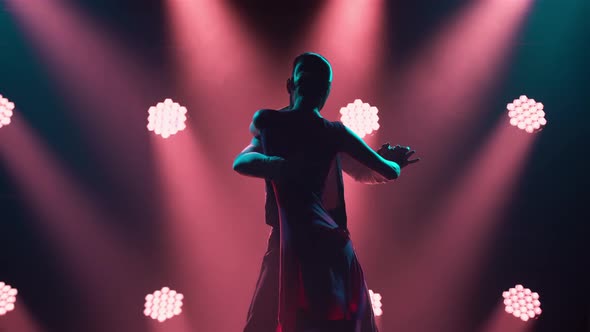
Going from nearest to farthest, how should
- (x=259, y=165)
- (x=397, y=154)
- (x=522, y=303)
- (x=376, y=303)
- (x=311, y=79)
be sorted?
(x=259, y=165) < (x=311, y=79) < (x=397, y=154) < (x=376, y=303) < (x=522, y=303)

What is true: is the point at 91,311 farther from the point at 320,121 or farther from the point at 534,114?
the point at 534,114

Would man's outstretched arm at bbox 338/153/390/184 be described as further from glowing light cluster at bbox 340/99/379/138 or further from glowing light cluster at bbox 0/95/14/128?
glowing light cluster at bbox 0/95/14/128

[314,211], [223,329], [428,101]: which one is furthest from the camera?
[428,101]

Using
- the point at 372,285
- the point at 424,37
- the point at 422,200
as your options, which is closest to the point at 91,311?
A: the point at 372,285

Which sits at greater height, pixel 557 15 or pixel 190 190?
pixel 557 15

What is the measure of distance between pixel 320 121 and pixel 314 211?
35 cm

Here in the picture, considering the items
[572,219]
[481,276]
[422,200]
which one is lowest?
[481,276]

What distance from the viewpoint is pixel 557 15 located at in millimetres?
3115

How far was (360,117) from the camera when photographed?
2.87 meters

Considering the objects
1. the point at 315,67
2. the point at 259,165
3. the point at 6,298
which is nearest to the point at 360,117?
the point at 315,67

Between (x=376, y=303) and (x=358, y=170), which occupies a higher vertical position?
(x=358, y=170)

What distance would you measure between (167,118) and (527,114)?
3143 mm

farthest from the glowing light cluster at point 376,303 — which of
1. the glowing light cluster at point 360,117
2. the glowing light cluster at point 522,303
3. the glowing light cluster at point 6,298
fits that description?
the glowing light cluster at point 6,298

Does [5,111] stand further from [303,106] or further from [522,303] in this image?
[522,303]
